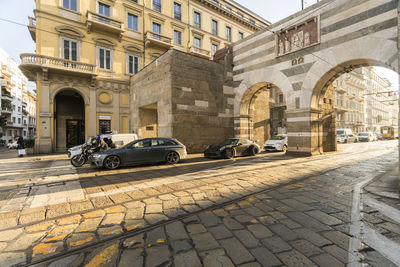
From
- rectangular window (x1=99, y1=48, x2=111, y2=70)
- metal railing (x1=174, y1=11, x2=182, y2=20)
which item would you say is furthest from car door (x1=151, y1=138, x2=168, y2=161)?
metal railing (x1=174, y1=11, x2=182, y2=20)

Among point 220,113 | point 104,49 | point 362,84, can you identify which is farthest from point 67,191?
point 362,84

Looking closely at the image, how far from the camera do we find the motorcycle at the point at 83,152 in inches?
314

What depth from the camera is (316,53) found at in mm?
10195

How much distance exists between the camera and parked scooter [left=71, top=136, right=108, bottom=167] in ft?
26.2

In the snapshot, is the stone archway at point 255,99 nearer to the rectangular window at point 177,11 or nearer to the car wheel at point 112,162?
the car wheel at point 112,162

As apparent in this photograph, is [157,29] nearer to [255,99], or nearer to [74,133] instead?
[255,99]

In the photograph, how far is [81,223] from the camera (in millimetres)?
2822

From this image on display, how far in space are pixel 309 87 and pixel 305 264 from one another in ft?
36.0

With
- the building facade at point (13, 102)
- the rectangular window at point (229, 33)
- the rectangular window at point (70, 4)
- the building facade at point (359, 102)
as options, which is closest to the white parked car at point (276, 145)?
the rectangular window at point (229, 33)

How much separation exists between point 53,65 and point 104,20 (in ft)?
22.0

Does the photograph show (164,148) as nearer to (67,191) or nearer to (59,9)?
(67,191)

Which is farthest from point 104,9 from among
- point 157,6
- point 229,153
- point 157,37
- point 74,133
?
point 229,153

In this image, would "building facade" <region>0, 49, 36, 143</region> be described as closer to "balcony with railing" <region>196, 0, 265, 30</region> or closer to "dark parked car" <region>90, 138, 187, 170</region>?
"dark parked car" <region>90, 138, 187, 170</region>

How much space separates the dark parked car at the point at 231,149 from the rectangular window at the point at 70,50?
50.7ft
